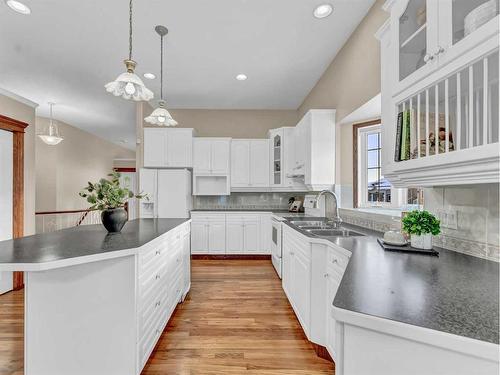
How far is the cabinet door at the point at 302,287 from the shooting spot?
1.82 m

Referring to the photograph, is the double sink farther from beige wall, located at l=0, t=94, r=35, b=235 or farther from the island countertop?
beige wall, located at l=0, t=94, r=35, b=235

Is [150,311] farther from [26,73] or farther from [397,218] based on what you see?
[26,73]

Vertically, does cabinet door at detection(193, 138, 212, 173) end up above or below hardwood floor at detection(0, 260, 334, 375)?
above

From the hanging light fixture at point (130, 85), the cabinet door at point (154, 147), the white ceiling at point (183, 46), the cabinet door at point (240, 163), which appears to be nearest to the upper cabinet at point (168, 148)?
the cabinet door at point (154, 147)

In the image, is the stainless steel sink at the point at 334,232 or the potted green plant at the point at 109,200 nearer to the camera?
the potted green plant at the point at 109,200

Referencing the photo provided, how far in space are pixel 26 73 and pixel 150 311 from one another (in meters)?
3.97

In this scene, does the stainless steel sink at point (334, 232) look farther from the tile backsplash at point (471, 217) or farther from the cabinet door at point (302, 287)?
the tile backsplash at point (471, 217)

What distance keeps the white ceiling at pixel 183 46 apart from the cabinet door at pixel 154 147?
737 mm

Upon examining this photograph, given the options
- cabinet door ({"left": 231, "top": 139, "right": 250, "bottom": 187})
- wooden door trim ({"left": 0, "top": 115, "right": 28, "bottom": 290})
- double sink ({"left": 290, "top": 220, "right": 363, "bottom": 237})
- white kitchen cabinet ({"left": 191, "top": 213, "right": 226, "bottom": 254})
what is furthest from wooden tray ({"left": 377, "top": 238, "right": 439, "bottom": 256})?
wooden door trim ({"left": 0, "top": 115, "right": 28, "bottom": 290})

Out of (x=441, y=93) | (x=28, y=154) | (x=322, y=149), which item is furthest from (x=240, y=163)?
(x=441, y=93)

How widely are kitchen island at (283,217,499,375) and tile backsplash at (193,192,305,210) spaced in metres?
3.64

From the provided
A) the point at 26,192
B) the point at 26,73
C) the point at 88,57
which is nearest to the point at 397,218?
the point at 88,57

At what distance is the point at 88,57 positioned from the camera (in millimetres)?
2975

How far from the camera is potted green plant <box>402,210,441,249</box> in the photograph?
132 centimetres
